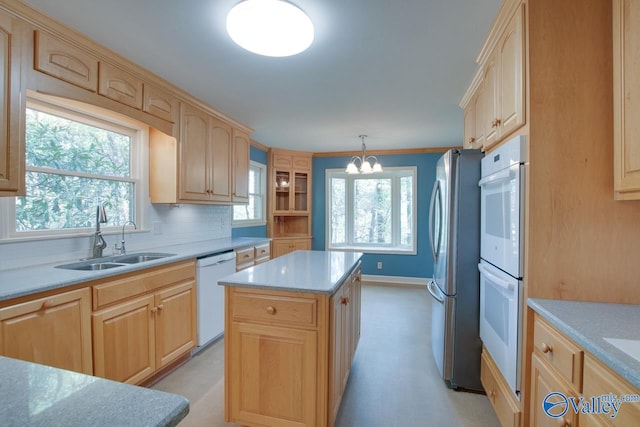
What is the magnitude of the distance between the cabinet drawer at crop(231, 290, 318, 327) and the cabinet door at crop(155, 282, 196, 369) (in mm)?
916

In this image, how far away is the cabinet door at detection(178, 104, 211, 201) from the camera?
2762 mm

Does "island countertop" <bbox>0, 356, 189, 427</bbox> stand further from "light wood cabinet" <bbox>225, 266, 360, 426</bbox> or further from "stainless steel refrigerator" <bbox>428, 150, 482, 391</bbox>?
"stainless steel refrigerator" <bbox>428, 150, 482, 391</bbox>

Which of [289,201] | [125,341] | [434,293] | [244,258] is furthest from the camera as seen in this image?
[289,201]

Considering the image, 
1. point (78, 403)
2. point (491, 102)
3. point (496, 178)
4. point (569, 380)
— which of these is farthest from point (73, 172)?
point (569, 380)

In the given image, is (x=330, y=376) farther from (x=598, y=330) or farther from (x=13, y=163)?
(x=13, y=163)

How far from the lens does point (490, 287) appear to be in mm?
1826

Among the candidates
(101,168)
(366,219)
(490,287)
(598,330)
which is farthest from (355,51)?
(366,219)

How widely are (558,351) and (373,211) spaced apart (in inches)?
164

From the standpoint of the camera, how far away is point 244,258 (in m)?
3.29

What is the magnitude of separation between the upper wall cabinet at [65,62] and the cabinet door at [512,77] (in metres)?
2.51

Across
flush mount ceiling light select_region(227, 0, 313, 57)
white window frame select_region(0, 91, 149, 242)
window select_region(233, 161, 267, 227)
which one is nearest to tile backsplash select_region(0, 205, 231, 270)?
white window frame select_region(0, 91, 149, 242)

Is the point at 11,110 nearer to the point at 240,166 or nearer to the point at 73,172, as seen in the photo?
the point at 73,172

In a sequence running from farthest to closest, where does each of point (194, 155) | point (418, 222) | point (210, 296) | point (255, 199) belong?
point (418, 222), point (255, 199), point (194, 155), point (210, 296)

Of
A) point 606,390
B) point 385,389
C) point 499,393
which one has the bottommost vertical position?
point 385,389
